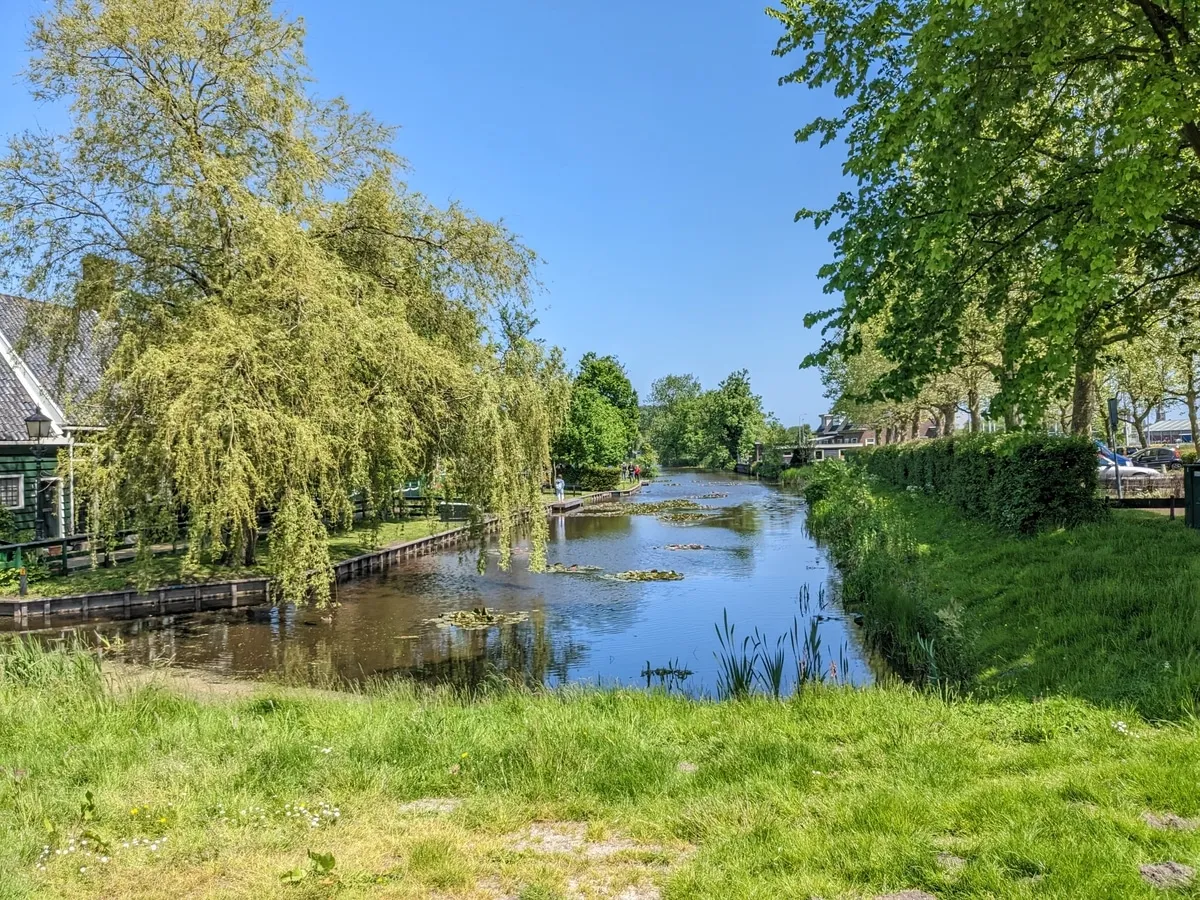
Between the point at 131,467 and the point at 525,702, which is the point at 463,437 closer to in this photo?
the point at 131,467

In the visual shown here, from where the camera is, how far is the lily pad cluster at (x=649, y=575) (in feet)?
60.8

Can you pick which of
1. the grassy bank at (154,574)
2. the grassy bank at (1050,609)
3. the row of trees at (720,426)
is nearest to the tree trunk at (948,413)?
the grassy bank at (1050,609)

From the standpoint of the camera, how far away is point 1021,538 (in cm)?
1230

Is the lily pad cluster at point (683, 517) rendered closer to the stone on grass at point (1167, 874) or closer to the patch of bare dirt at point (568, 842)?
the patch of bare dirt at point (568, 842)

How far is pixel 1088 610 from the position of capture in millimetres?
8289

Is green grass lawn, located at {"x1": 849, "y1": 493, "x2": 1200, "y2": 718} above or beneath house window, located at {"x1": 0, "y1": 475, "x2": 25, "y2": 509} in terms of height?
beneath

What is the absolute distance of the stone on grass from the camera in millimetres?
3447

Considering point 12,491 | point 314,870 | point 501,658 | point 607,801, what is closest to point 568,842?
point 607,801

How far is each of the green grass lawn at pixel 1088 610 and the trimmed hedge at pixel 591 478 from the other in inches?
1450

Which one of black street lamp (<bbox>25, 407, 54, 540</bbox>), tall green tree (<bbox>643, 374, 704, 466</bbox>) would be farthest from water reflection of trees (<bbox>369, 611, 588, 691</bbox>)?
tall green tree (<bbox>643, 374, 704, 466</bbox>)

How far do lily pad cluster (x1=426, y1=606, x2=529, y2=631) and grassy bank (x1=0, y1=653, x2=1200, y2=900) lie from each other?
22.2ft

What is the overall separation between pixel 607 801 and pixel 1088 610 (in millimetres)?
6222

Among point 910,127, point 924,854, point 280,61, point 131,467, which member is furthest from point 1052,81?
point 131,467

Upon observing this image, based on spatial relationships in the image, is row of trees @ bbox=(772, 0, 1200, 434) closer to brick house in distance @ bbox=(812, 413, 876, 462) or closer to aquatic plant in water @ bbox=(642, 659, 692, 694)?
aquatic plant in water @ bbox=(642, 659, 692, 694)
